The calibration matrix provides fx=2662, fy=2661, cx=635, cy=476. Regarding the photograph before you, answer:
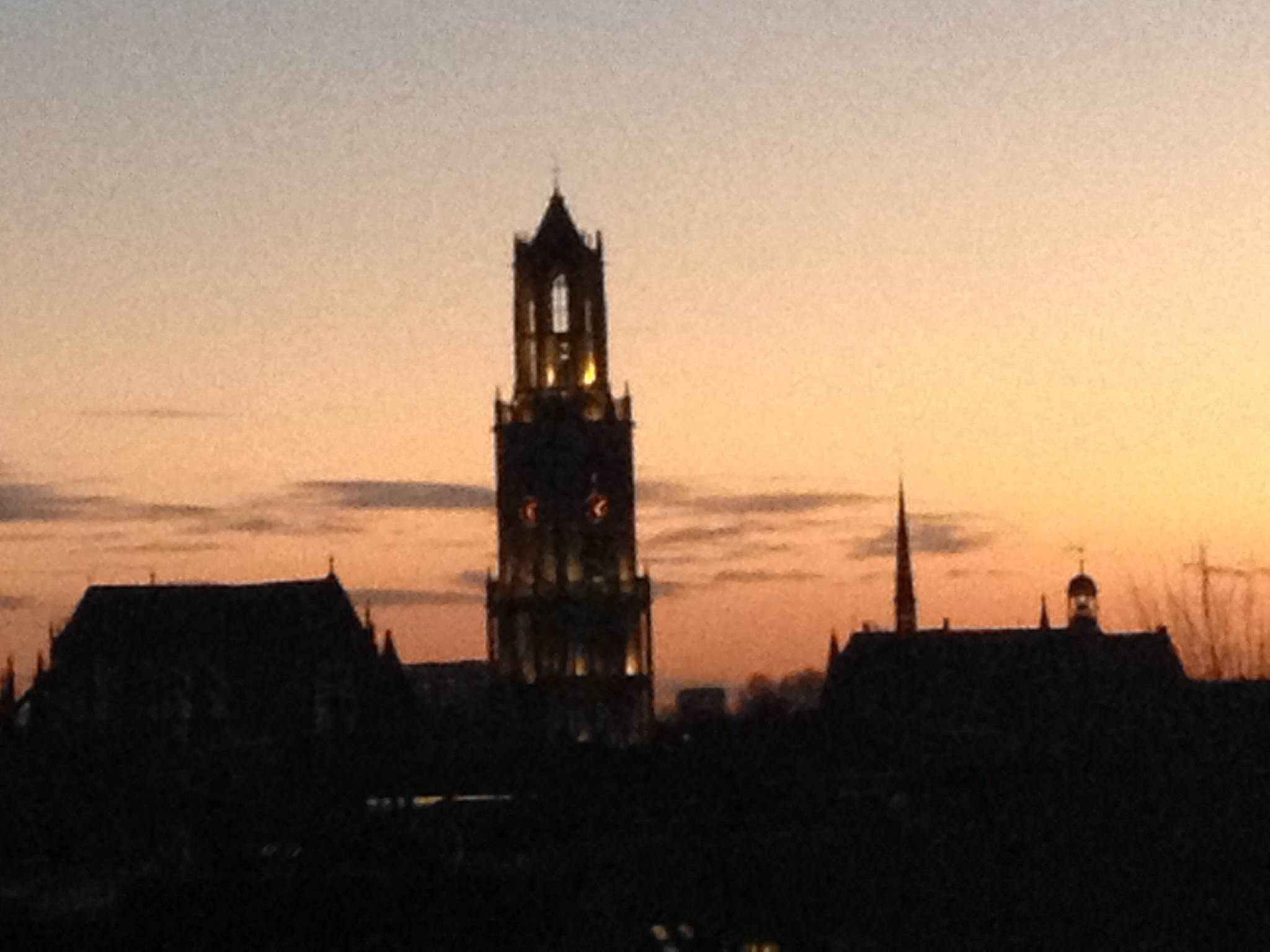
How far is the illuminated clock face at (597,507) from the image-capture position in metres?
147

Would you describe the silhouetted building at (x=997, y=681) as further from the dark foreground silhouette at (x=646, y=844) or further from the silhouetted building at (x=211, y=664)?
the silhouetted building at (x=211, y=664)

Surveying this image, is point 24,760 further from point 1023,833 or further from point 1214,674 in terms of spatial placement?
point 1214,674

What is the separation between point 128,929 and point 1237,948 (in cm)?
3703

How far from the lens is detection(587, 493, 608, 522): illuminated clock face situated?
146875 mm

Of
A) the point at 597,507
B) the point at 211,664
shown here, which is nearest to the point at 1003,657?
the point at 597,507

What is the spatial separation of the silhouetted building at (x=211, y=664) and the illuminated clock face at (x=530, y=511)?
22.4 meters

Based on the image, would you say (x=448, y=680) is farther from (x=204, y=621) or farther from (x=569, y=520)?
(x=204, y=621)

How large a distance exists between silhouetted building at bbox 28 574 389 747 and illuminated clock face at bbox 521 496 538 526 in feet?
73.3

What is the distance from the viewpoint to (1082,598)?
536 feet

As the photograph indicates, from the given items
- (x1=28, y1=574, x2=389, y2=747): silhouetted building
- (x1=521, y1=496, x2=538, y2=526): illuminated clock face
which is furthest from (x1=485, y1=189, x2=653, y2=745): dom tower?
(x1=28, y1=574, x2=389, y2=747): silhouetted building

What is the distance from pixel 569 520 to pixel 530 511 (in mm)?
2249

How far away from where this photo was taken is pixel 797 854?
9719 centimetres

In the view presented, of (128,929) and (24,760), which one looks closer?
(128,929)

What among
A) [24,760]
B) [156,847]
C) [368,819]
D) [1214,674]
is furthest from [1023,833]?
[1214,674]
